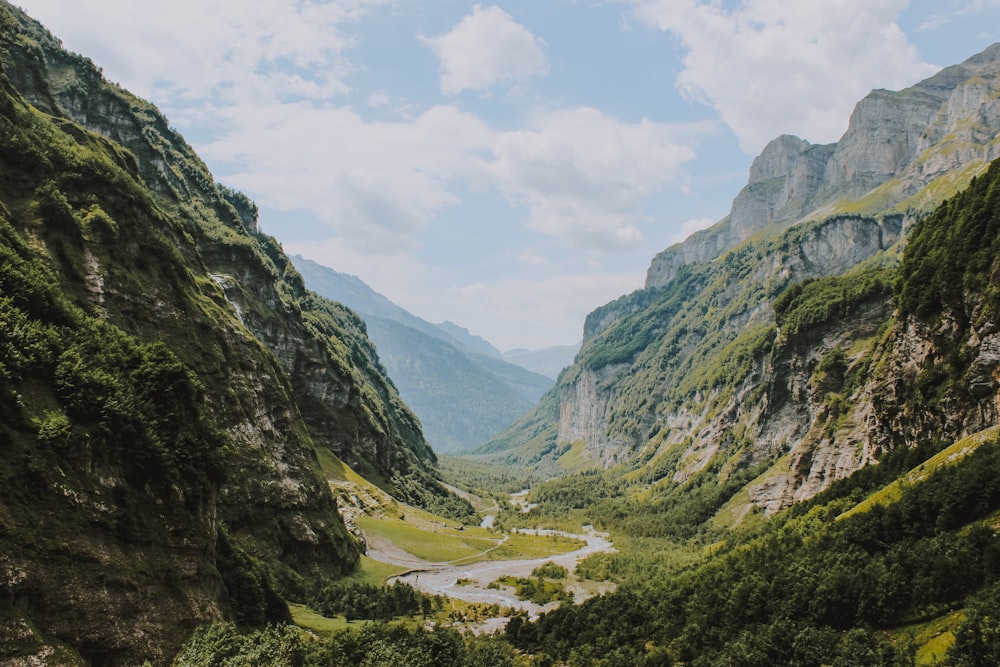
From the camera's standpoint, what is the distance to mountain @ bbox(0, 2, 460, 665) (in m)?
30.4

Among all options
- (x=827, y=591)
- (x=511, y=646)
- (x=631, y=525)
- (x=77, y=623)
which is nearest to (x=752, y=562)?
(x=827, y=591)

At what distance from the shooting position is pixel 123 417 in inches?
A: 1473

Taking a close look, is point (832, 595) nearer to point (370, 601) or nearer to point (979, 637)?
point (979, 637)

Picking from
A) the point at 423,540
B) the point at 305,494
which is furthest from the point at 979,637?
the point at 423,540

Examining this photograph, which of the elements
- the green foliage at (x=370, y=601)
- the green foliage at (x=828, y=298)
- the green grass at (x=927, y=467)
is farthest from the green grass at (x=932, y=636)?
the green foliage at (x=828, y=298)

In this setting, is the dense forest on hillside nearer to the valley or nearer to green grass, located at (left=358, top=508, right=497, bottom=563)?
the valley

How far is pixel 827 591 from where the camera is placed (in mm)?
47469

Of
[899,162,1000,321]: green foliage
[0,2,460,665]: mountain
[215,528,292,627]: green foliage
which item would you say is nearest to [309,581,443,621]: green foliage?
[0,2,460,665]: mountain

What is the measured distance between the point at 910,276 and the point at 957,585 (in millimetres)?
51676

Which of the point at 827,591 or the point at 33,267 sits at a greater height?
the point at 33,267

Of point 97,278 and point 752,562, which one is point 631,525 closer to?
point 752,562

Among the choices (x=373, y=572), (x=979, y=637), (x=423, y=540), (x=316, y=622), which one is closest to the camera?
(x=979, y=637)

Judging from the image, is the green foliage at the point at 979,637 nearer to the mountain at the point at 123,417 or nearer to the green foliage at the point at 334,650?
the green foliage at the point at 334,650

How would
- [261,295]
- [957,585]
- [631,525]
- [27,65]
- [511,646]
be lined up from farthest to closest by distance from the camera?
[631,525] < [261,295] < [27,65] < [511,646] < [957,585]
